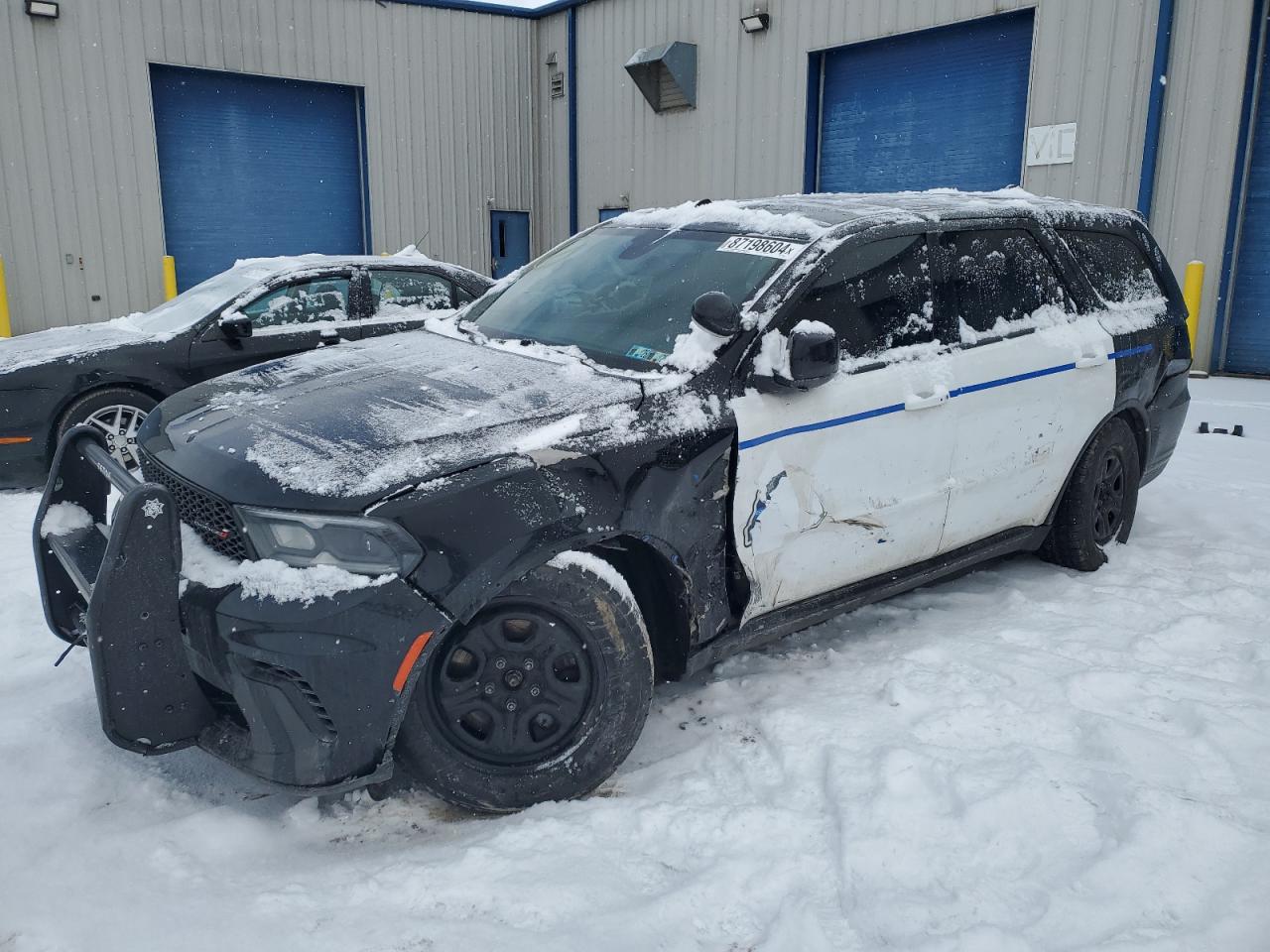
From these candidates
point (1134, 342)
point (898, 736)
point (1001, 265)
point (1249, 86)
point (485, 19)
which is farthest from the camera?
point (485, 19)

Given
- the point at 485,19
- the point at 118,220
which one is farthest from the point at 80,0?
the point at 485,19

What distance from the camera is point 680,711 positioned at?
333 cm

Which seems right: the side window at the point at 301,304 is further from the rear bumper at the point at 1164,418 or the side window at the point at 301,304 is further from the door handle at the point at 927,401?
the rear bumper at the point at 1164,418

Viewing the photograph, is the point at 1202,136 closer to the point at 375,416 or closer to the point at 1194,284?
the point at 1194,284

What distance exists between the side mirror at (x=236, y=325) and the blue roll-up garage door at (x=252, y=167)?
9167mm

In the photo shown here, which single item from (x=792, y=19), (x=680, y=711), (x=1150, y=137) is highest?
(x=792, y=19)

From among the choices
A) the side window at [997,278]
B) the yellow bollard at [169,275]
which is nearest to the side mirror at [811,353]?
the side window at [997,278]

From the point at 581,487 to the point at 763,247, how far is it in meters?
1.29

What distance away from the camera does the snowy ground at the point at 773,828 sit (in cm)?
226

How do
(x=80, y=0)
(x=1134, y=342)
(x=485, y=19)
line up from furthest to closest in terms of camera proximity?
(x=485, y=19), (x=80, y=0), (x=1134, y=342)

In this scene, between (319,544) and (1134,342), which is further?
(1134,342)

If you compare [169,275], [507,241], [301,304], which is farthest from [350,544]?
[507,241]

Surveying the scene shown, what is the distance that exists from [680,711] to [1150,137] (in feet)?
30.4

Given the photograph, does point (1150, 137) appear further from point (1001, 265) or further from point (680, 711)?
point (680, 711)
